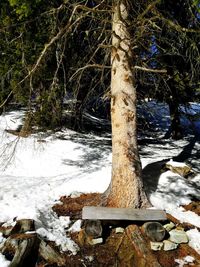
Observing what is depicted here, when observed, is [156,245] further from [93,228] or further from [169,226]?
[93,228]

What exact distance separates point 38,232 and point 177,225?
2587mm

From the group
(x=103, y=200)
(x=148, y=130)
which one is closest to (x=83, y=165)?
(x=103, y=200)

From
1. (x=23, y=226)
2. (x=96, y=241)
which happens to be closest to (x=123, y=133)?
(x=96, y=241)

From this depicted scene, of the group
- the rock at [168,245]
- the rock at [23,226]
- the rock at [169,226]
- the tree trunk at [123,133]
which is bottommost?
the rock at [168,245]

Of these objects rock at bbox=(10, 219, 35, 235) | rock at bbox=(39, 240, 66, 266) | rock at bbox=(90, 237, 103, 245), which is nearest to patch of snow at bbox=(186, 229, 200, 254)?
rock at bbox=(90, 237, 103, 245)

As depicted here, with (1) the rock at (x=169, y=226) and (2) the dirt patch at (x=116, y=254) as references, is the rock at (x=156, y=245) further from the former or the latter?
(1) the rock at (x=169, y=226)

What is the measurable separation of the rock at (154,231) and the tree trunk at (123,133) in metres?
0.71

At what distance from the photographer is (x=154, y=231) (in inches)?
219

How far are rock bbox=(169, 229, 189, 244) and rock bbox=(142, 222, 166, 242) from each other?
8.1 inches

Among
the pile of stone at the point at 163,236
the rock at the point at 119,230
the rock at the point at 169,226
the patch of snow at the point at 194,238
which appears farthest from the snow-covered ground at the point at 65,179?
the rock at the point at 119,230

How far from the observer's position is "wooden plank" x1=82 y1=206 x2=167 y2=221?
570 centimetres

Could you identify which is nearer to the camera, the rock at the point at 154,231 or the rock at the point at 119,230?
the rock at the point at 154,231

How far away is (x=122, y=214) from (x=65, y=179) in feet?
10.4

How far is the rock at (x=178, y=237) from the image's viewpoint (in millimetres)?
5569
